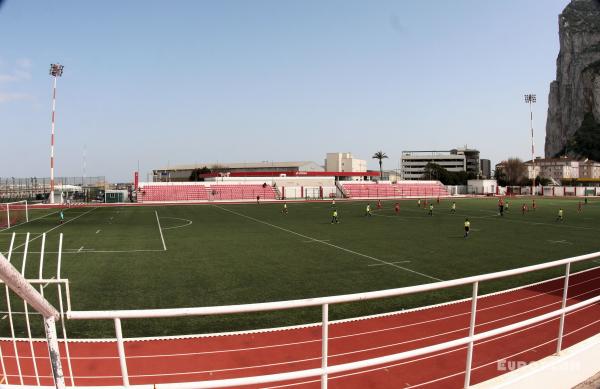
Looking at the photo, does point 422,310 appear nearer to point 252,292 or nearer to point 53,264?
point 252,292

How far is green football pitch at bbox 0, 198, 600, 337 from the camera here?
1115 cm

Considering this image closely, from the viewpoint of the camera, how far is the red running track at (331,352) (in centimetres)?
685

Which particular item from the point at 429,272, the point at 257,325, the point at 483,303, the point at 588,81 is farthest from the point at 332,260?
the point at 588,81

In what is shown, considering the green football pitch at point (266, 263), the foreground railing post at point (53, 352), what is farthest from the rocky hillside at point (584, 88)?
the foreground railing post at point (53, 352)

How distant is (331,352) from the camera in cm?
795

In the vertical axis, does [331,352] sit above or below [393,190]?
below

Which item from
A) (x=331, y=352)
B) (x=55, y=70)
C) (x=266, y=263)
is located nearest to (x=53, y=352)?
(x=331, y=352)

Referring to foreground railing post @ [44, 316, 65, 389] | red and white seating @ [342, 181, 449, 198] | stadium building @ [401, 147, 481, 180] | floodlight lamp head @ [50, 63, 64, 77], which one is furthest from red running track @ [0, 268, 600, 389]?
stadium building @ [401, 147, 481, 180]

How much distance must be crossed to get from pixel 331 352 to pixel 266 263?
981 cm

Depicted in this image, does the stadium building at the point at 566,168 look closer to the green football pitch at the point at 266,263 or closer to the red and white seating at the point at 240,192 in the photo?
the red and white seating at the point at 240,192

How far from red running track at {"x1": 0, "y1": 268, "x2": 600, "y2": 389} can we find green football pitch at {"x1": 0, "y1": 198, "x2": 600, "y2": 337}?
0.79 metres

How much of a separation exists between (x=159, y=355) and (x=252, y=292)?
504cm

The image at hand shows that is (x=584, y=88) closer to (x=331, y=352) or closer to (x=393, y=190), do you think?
(x=393, y=190)

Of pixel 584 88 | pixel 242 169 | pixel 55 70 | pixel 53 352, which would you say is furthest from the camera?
pixel 584 88
